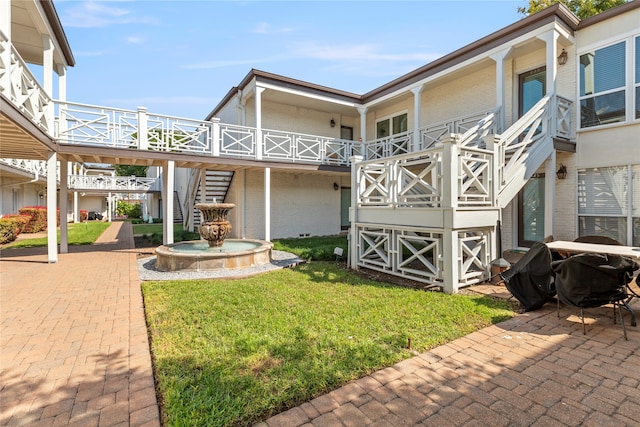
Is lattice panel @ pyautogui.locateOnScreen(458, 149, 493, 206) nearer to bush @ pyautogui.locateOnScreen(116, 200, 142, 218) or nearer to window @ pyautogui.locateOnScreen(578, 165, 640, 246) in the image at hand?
window @ pyautogui.locateOnScreen(578, 165, 640, 246)

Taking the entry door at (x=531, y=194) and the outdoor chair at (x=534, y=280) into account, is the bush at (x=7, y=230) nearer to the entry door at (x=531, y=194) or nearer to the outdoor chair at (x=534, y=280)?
the outdoor chair at (x=534, y=280)

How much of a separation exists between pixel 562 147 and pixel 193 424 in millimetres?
9571

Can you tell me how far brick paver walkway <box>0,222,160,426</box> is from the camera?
2506 millimetres

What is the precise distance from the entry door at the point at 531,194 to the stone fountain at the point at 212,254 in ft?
25.2

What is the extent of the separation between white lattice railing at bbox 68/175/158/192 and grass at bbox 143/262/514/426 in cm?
2673

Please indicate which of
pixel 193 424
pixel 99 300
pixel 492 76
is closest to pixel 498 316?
pixel 193 424

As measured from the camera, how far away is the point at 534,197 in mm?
9203

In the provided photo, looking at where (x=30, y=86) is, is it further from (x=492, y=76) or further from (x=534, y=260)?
(x=492, y=76)

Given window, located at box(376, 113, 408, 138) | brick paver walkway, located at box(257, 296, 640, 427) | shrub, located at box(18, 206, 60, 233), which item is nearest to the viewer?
brick paver walkway, located at box(257, 296, 640, 427)

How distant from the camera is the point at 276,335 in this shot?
3.90 metres

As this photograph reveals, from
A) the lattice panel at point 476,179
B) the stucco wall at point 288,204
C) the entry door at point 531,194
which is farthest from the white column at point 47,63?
the entry door at point 531,194

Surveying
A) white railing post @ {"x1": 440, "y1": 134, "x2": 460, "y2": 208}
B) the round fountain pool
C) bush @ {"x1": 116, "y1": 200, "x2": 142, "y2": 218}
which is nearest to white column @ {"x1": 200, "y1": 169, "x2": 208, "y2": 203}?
the round fountain pool

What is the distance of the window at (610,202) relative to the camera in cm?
730

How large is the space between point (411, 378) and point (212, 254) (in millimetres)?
5813
